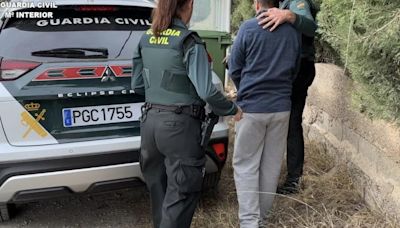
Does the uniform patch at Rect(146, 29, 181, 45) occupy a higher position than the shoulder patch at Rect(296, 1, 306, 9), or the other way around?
the shoulder patch at Rect(296, 1, 306, 9)

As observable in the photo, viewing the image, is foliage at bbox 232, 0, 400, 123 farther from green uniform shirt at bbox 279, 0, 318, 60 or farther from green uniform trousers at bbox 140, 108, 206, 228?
green uniform trousers at bbox 140, 108, 206, 228

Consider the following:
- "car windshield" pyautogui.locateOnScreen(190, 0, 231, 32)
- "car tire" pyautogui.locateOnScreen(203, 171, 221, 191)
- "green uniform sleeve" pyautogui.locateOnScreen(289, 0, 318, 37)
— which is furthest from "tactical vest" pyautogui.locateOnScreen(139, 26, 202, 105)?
"car windshield" pyautogui.locateOnScreen(190, 0, 231, 32)

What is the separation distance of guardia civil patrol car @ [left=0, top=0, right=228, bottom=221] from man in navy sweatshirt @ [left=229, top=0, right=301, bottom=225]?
0.33 m

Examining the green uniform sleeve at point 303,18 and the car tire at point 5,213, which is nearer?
the green uniform sleeve at point 303,18

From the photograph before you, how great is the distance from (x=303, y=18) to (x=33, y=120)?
1838 mm

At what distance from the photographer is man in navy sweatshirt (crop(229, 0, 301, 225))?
9.81ft

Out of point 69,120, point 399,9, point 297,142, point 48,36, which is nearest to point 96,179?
point 69,120

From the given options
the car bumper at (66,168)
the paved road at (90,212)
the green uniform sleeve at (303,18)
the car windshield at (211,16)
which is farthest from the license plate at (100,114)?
the car windshield at (211,16)

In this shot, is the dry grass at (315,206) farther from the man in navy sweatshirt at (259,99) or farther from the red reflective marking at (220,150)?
the red reflective marking at (220,150)

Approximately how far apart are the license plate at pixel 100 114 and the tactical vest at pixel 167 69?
0.52 m

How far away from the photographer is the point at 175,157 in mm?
2814

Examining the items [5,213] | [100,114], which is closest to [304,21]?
[100,114]

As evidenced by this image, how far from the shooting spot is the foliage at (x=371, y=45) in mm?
2318

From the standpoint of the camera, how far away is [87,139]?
10.5ft
